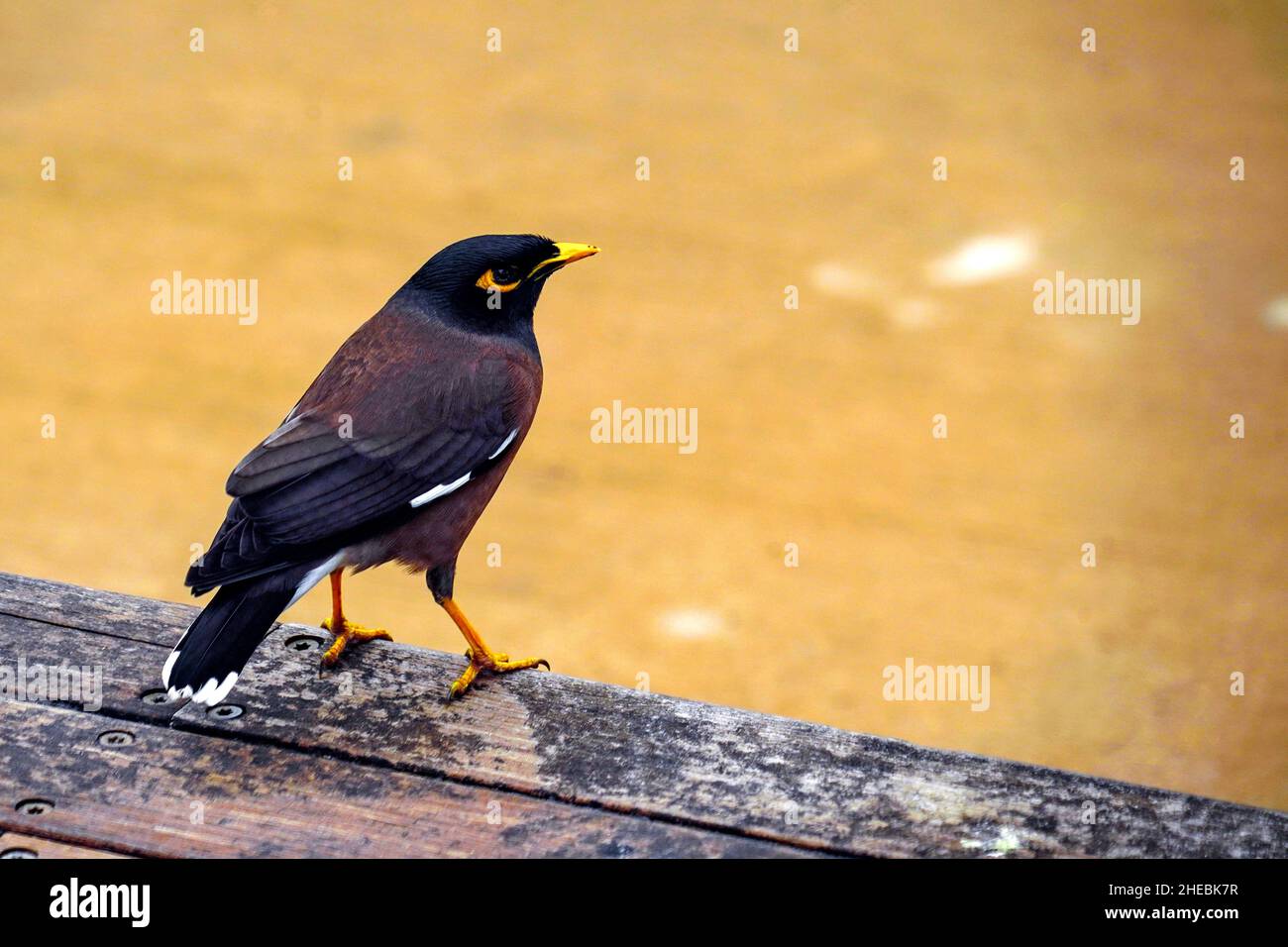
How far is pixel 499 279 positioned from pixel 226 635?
1188 mm

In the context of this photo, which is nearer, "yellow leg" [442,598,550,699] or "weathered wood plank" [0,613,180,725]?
"weathered wood plank" [0,613,180,725]

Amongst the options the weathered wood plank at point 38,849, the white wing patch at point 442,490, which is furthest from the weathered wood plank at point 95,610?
the weathered wood plank at point 38,849

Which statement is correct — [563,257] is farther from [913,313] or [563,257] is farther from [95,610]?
[913,313]

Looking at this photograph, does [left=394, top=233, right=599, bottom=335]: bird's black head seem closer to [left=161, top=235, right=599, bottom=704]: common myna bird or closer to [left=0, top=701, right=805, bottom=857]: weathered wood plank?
[left=161, top=235, right=599, bottom=704]: common myna bird

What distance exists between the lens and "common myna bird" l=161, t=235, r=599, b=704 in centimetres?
301

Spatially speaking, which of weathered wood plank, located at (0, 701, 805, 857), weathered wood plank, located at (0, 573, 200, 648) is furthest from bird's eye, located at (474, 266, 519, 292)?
weathered wood plank, located at (0, 701, 805, 857)

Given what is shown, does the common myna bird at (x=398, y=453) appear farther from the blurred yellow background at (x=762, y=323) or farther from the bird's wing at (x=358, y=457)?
the blurred yellow background at (x=762, y=323)

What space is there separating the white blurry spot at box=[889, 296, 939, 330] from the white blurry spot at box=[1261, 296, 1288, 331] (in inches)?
73.6

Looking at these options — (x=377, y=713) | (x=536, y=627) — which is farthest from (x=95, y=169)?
(x=377, y=713)

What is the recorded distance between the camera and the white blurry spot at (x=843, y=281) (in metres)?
8.73

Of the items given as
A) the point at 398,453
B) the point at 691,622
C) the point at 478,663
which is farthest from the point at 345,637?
the point at 691,622

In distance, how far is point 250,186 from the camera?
30.8ft

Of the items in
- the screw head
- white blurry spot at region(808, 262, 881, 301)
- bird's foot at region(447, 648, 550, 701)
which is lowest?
the screw head
